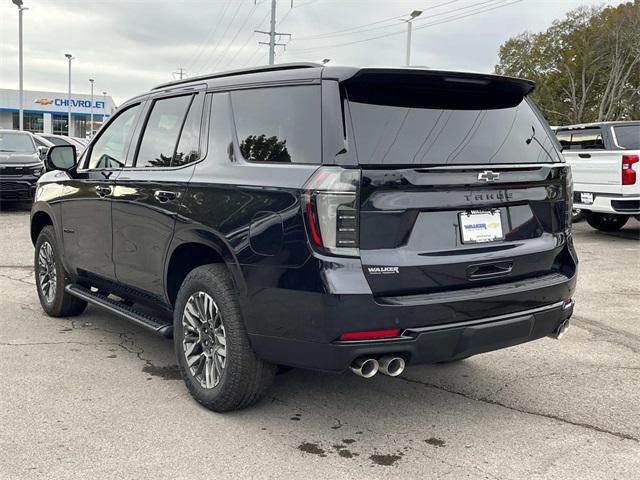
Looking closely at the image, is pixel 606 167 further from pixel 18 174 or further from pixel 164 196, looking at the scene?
pixel 18 174

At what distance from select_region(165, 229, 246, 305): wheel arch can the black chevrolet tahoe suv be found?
0.01 m

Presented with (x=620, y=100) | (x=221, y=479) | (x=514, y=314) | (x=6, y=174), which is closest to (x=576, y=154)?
(x=514, y=314)

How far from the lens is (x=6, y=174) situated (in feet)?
47.0

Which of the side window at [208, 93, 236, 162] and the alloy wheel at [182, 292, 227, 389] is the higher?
the side window at [208, 93, 236, 162]

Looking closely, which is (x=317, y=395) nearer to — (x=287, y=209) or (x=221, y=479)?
(x=221, y=479)

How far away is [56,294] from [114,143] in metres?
1.56

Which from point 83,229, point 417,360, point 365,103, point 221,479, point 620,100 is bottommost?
point 221,479

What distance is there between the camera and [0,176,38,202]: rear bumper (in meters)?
14.3

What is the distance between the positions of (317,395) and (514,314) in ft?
4.47

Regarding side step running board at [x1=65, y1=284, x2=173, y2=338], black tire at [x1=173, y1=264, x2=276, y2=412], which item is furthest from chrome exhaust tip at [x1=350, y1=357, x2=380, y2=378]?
side step running board at [x1=65, y1=284, x2=173, y2=338]

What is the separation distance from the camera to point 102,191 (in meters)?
4.90

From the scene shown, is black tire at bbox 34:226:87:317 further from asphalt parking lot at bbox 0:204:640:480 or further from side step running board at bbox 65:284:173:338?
asphalt parking lot at bbox 0:204:640:480

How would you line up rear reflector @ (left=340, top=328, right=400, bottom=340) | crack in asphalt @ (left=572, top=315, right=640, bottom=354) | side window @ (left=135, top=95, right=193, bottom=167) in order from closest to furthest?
Answer: rear reflector @ (left=340, top=328, right=400, bottom=340) < side window @ (left=135, top=95, right=193, bottom=167) < crack in asphalt @ (left=572, top=315, right=640, bottom=354)

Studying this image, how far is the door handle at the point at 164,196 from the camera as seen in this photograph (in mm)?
4043
